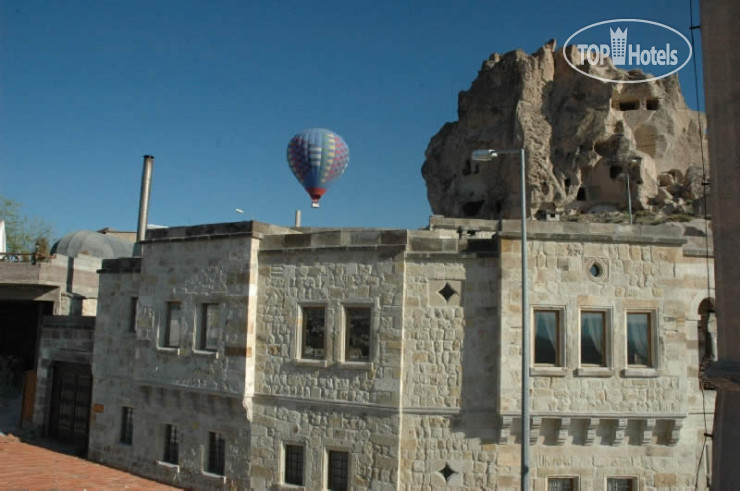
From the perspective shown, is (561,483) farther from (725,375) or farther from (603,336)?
(725,375)

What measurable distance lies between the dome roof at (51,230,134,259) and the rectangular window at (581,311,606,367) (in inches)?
934

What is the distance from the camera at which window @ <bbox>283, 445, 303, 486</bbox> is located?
1452 cm

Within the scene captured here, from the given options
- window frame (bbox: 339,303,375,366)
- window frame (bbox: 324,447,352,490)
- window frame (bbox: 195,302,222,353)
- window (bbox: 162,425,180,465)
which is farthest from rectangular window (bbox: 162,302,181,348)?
window frame (bbox: 324,447,352,490)

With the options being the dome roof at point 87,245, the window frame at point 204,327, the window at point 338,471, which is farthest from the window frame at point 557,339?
the dome roof at point 87,245

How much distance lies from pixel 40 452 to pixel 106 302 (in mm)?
5253

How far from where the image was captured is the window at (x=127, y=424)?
59.4ft

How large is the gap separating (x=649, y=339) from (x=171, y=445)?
12.5 m

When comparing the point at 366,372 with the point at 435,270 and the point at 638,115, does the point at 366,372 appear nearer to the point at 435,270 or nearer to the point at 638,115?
the point at 435,270

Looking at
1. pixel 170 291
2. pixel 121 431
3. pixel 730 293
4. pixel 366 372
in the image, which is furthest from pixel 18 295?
pixel 730 293

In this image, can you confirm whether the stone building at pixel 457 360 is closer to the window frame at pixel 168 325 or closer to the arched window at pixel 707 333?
the arched window at pixel 707 333

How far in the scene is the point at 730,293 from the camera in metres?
7.12

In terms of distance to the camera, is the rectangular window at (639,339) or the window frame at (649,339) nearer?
the window frame at (649,339)

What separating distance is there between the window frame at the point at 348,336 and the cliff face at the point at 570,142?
36586 millimetres

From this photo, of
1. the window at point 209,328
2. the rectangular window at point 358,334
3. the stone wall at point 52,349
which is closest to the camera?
the rectangular window at point 358,334
